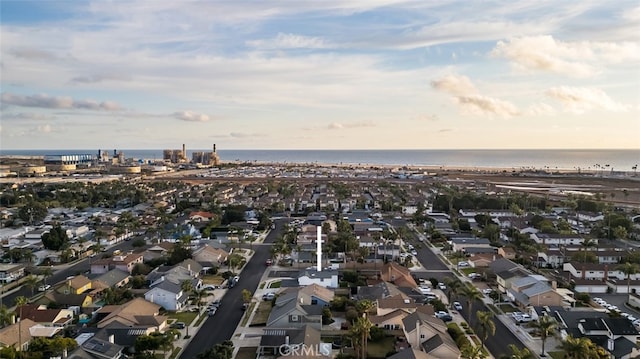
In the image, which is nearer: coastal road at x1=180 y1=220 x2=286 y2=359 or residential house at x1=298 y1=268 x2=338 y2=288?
coastal road at x1=180 y1=220 x2=286 y2=359

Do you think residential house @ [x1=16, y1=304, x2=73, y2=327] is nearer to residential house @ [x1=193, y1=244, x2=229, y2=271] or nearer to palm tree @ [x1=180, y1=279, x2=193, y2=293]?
palm tree @ [x1=180, y1=279, x2=193, y2=293]

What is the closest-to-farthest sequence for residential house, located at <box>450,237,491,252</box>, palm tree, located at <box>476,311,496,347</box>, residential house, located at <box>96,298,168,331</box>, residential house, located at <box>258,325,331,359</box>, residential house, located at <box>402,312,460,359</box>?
residential house, located at <box>402,312,460,359</box>
residential house, located at <box>258,325,331,359</box>
palm tree, located at <box>476,311,496,347</box>
residential house, located at <box>96,298,168,331</box>
residential house, located at <box>450,237,491,252</box>

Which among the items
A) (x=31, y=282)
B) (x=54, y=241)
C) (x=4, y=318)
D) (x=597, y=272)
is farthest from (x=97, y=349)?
(x=597, y=272)

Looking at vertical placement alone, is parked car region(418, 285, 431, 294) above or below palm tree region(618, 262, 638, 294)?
below

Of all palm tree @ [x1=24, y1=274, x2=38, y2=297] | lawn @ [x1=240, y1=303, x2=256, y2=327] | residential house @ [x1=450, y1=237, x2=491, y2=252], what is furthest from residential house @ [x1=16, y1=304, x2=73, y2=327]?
residential house @ [x1=450, y1=237, x2=491, y2=252]

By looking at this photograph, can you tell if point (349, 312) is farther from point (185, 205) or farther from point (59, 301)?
point (185, 205)

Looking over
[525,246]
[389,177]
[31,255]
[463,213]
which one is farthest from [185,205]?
[389,177]

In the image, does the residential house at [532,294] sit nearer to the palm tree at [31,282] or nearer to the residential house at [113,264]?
the residential house at [113,264]

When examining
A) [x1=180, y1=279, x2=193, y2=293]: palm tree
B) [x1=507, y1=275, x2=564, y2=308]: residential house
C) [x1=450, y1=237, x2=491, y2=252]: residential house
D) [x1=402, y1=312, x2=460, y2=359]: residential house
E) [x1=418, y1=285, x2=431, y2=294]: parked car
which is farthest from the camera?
[x1=450, y1=237, x2=491, y2=252]: residential house
